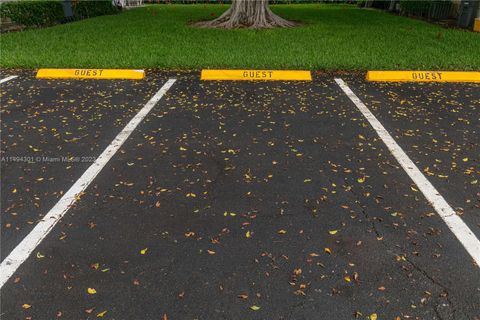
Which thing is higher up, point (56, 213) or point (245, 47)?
point (245, 47)

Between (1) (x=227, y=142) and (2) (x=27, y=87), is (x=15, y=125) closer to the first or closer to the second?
(2) (x=27, y=87)

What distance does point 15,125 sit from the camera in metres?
5.48

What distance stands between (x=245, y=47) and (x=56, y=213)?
25.4ft

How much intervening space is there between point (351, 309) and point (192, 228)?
1446 millimetres

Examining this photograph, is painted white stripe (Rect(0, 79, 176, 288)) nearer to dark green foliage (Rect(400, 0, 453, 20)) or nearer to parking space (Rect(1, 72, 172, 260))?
parking space (Rect(1, 72, 172, 260))

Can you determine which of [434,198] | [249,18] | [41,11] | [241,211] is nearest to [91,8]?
[41,11]

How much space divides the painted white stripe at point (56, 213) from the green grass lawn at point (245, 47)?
4.03m

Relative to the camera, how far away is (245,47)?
10164 mm

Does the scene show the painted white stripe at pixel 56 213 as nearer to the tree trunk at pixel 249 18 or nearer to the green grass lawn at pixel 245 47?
the green grass lawn at pixel 245 47

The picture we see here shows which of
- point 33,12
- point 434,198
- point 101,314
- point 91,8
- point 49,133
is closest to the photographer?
point 101,314

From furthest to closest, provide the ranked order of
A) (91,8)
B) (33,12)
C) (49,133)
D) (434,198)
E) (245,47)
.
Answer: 1. (91,8)
2. (33,12)
3. (245,47)
4. (49,133)
5. (434,198)

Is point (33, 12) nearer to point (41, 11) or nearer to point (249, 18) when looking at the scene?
point (41, 11)

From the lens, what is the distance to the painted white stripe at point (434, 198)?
3.12 m

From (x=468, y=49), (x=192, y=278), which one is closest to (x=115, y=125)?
(x=192, y=278)
